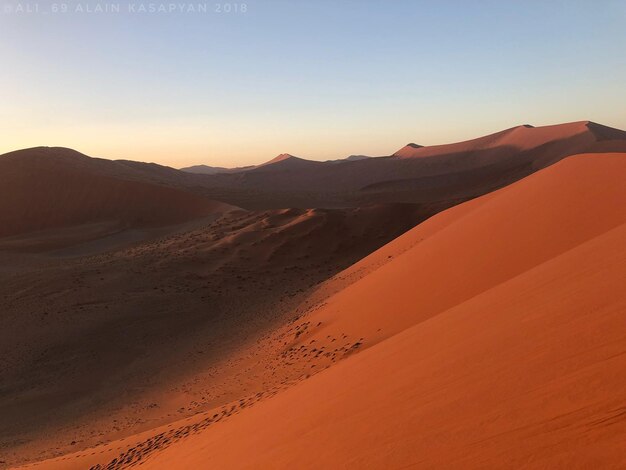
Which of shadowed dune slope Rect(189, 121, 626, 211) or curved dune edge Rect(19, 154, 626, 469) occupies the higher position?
shadowed dune slope Rect(189, 121, 626, 211)

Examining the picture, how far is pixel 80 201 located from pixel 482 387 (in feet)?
120

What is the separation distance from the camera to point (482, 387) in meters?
3.37

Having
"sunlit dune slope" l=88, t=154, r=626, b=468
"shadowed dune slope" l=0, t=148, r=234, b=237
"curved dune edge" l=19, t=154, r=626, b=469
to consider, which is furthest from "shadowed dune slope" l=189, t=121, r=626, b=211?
"sunlit dune slope" l=88, t=154, r=626, b=468

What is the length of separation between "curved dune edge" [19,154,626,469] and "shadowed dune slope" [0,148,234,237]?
984 inches

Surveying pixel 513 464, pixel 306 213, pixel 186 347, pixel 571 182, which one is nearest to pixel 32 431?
pixel 186 347

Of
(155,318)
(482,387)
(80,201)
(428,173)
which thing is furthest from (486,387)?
(428,173)

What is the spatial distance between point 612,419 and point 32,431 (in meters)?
9.65

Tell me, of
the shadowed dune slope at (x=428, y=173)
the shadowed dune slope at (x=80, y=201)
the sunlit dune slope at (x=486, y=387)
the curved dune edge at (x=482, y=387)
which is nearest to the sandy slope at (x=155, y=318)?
the curved dune edge at (x=482, y=387)

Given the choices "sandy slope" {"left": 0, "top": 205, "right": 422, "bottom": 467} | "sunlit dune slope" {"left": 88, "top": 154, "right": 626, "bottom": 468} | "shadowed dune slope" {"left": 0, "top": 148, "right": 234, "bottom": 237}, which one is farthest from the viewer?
"shadowed dune slope" {"left": 0, "top": 148, "right": 234, "bottom": 237}

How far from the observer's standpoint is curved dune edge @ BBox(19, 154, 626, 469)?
2664 millimetres

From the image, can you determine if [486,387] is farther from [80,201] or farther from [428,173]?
[428,173]

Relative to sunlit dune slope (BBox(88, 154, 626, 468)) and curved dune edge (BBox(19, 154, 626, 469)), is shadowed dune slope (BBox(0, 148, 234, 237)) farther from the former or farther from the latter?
sunlit dune slope (BBox(88, 154, 626, 468))

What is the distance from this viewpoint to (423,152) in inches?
3081

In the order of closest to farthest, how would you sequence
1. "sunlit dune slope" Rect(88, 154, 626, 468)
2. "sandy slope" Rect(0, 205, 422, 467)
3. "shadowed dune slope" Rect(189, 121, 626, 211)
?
"sunlit dune slope" Rect(88, 154, 626, 468), "sandy slope" Rect(0, 205, 422, 467), "shadowed dune slope" Rect(189, 121, 626, 211)
